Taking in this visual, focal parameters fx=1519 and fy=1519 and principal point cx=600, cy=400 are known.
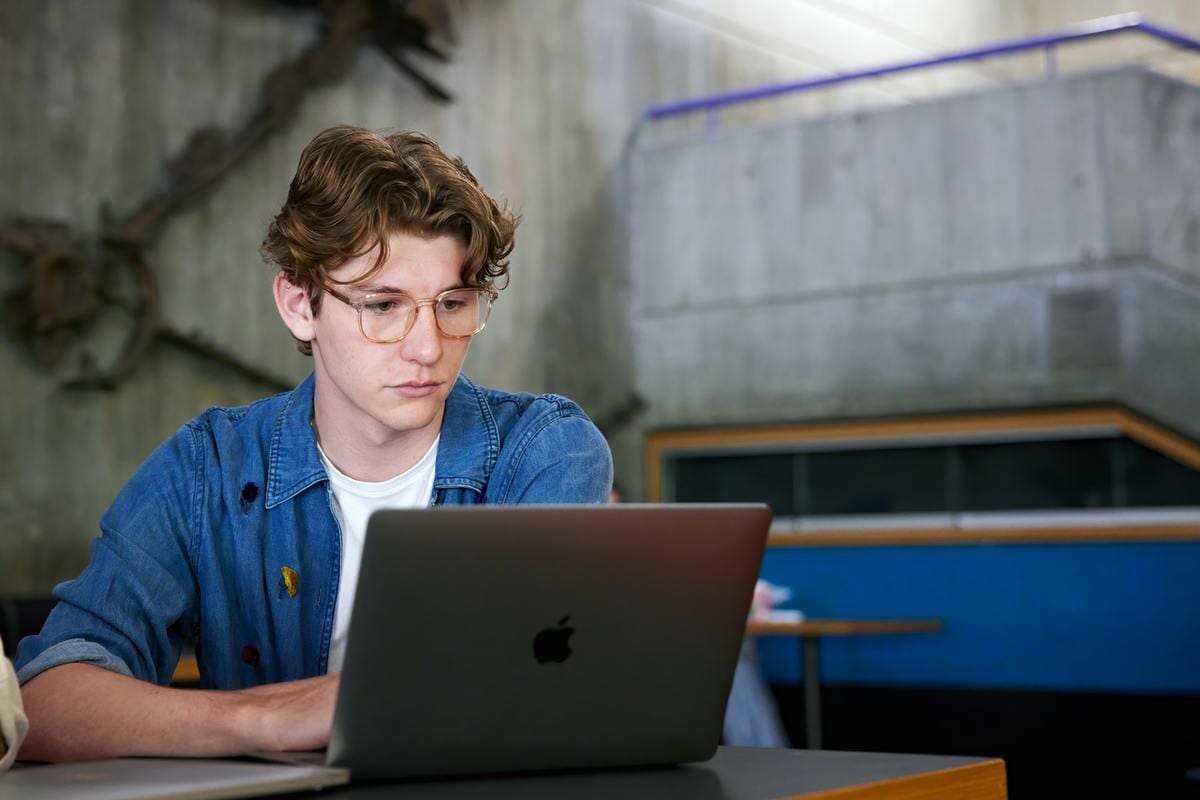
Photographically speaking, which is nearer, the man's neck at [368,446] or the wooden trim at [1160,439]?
the man's neck at [368,446]

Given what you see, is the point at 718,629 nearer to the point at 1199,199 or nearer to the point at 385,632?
the point at 385,632

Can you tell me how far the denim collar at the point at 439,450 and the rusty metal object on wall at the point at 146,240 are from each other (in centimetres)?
362

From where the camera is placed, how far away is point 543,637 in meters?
1.12

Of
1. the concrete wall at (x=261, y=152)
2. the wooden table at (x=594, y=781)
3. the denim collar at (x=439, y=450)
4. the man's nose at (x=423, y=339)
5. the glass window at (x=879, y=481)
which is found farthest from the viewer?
the glass window at (x=879, y=481)

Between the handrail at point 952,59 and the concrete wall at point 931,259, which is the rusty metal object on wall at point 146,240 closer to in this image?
the handrail at point 952,59

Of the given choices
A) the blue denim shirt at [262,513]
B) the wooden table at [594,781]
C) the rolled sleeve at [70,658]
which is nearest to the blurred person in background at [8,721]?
the wooden table at [594,781]

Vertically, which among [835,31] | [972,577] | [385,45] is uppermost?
[835,31]

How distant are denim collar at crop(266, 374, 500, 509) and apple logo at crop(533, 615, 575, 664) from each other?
60cm

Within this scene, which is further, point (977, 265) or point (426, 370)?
point (977, 265)

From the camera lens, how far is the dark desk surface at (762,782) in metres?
1.05

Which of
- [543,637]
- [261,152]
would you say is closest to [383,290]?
[543,637]

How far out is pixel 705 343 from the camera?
7.34 m

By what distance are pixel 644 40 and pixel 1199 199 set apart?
2842 mm

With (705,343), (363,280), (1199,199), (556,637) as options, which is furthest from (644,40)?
(556,637)
